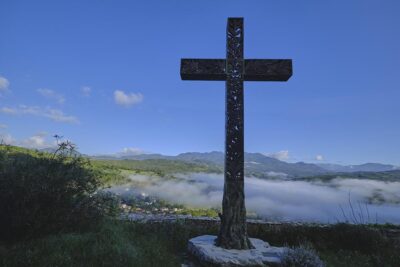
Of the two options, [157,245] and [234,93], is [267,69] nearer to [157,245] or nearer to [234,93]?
[234,93]

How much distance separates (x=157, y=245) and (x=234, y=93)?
13.0 ft

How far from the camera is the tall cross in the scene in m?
7.91

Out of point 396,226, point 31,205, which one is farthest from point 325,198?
point 31,205

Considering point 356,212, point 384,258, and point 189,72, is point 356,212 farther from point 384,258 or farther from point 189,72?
point 189,72

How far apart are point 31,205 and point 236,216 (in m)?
4.29

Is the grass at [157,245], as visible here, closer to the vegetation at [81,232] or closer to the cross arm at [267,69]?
the vegetation at [81,232]

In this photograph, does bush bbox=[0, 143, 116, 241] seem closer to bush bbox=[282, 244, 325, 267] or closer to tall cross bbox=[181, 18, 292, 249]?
tall cross bbox=[181, 18, 292, 249]

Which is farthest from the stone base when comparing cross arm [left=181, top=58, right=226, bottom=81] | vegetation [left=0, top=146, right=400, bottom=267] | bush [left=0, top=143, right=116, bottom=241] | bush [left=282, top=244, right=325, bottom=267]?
cross arm [left=181, top=58, right=226, bottom=81]

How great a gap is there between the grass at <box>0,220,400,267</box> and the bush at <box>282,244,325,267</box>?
135 cm

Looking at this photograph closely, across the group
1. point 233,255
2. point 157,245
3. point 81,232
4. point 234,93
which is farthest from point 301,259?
point 81,232

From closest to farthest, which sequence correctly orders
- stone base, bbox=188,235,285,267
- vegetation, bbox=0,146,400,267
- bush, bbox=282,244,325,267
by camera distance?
vegetation, bbox=0,146,400,267
bush, bbox=282,244,325,267
stone base, bbox=188,235,285,267

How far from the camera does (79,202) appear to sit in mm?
8688

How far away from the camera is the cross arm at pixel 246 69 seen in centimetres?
889

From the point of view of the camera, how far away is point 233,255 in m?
7.15
